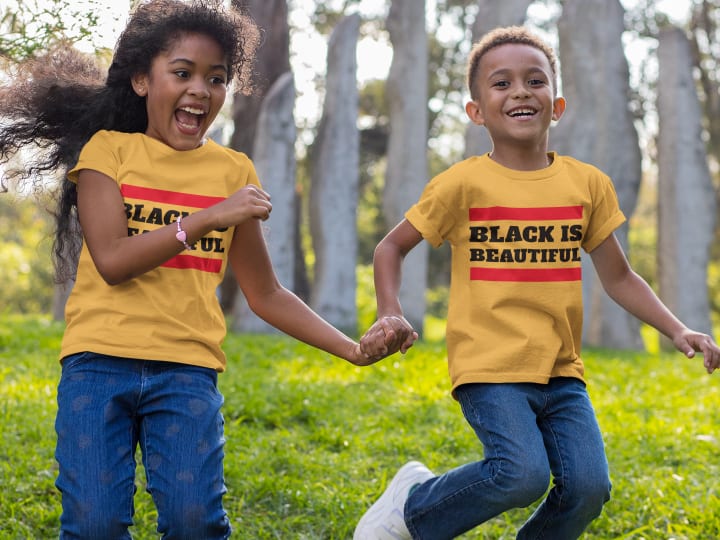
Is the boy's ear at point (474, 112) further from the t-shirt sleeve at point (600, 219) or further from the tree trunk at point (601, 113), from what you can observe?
the tree trunk at point (601, 113)

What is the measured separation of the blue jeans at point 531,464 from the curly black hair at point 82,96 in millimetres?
1269

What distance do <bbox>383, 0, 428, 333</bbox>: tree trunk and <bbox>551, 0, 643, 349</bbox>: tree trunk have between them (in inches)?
55.8

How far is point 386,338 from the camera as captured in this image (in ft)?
8.27

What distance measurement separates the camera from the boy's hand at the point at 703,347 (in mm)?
2664

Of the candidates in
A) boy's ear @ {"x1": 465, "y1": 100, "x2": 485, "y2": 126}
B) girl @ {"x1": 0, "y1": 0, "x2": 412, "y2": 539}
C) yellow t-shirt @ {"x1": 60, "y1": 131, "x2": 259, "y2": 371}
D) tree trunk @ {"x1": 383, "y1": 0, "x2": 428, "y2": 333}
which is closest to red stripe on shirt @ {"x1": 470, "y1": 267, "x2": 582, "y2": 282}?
girl @ {"x1": 0, "y1": 0, "x2": 412, "y2": 539}

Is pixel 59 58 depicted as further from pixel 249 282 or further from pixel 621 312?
pixel 621 312

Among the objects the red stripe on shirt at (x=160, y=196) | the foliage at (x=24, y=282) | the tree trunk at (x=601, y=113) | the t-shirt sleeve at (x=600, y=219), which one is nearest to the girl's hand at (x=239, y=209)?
the red stripe on shirt at (x=160, y=196)

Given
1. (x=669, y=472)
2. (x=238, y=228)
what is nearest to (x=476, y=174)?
(x=238, y=228)

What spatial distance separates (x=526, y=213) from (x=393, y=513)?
3.46ft

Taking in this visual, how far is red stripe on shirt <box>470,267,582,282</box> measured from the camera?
2766mm

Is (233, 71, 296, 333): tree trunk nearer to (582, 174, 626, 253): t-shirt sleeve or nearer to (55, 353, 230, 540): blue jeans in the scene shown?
(582, 174, 626, 253): t-shirt sleeve

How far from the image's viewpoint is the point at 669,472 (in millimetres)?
4074

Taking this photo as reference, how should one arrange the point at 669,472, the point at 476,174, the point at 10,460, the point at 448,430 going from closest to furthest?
the point at 476,174 → the point at 10,460 → the point at 669,472 → the point at 448,430

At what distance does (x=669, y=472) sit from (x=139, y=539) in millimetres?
2278
